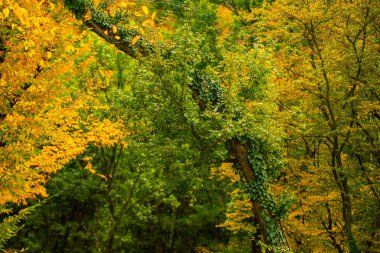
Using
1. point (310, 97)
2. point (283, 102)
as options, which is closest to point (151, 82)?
point (310, 97)

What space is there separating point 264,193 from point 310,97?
2694 millimetres

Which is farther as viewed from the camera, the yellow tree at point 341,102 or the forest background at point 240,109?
the yellow tree at point 341,102

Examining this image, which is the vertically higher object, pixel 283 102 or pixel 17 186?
pixel 283 102

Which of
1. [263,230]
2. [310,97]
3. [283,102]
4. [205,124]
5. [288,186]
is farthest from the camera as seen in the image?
[283,102]

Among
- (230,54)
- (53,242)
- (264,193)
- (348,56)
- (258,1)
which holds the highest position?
(258,1)

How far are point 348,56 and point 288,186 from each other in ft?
13.0

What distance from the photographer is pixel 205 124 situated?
8.55m

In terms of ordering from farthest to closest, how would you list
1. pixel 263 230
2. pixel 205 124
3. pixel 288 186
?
1. pixel 288 186
2. pixel 263 230
3. pixel 205 124

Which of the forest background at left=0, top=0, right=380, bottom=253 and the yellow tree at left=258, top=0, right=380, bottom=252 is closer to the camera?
the forest background at left=0, top=0, right=380, bottom=253

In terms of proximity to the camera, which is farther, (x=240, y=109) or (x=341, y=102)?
(x=341, y=102)

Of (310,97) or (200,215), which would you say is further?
(200,215)

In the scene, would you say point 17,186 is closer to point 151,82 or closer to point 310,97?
point 151,82

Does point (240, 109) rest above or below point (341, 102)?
below

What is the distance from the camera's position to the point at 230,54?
352 inches
